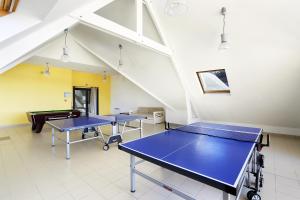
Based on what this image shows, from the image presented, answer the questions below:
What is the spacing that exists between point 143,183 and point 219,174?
152 cm

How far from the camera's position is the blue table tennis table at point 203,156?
1241mm

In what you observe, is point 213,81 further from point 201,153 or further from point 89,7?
point 89,7

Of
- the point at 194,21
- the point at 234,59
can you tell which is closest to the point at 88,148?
the point at 194,21

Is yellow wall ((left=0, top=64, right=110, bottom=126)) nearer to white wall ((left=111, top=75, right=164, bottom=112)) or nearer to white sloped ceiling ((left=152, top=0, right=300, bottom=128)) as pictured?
white wall ((left=111, top=75, right=164, bottom=112))

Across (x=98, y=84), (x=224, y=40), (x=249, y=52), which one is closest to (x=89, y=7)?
(x=224, y=40)

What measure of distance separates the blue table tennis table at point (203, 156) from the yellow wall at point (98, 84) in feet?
25.1

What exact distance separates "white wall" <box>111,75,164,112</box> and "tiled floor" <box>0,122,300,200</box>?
455 centimetres

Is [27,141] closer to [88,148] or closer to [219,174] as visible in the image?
[88,148]

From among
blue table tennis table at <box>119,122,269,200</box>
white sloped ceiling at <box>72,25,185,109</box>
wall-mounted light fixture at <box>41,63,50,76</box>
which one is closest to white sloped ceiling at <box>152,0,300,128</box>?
white sloped ceiling at <box>72,25,185,109</box>

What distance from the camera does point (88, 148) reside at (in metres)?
4.06

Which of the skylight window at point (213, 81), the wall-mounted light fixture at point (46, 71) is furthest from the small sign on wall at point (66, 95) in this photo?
the skylight window at point (213, 81)

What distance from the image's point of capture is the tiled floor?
2182mm

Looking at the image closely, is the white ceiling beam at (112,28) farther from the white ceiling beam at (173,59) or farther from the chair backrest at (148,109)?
the chair backrest at (148,109)

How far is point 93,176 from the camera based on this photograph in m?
2.66
